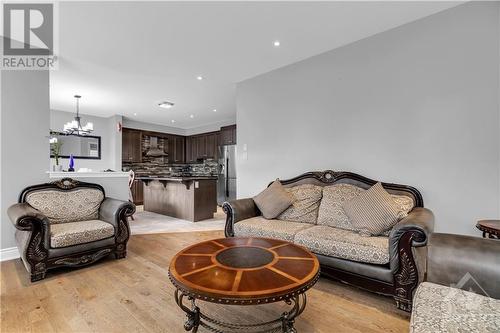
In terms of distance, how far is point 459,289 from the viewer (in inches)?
52.7

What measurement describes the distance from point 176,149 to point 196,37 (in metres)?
6.23

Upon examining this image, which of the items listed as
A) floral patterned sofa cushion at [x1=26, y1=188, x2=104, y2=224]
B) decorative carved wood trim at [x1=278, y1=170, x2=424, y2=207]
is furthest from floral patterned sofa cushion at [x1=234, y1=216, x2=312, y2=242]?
floral patterned sofa cushion at [x1=26, y1=188, x2=104, y2=224]

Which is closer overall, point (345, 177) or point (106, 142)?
point (345, 177)

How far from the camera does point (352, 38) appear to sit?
2977 mm

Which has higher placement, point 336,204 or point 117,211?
point 336,204

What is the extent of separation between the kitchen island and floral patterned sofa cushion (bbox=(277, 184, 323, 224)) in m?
2.55

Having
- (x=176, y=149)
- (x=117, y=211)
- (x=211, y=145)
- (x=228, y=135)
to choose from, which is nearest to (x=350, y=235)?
(x=117, y=211)

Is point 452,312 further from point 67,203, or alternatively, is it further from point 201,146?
point 201,146

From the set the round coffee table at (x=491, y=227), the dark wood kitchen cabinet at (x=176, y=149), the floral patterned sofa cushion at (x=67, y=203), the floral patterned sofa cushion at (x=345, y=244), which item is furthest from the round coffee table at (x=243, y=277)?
the dark wood kitchen cabinet at (x=176, y=149)

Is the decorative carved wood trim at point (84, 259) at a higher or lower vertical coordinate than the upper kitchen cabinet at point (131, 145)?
lower

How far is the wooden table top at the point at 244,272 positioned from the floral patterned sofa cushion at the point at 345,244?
48 centimetres

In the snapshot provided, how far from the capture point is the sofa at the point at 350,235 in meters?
1.87

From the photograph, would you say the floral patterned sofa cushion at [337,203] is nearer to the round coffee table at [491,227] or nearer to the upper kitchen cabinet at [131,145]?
the round coffee table at [491,227]

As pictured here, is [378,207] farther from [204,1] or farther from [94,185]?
[94,185]
